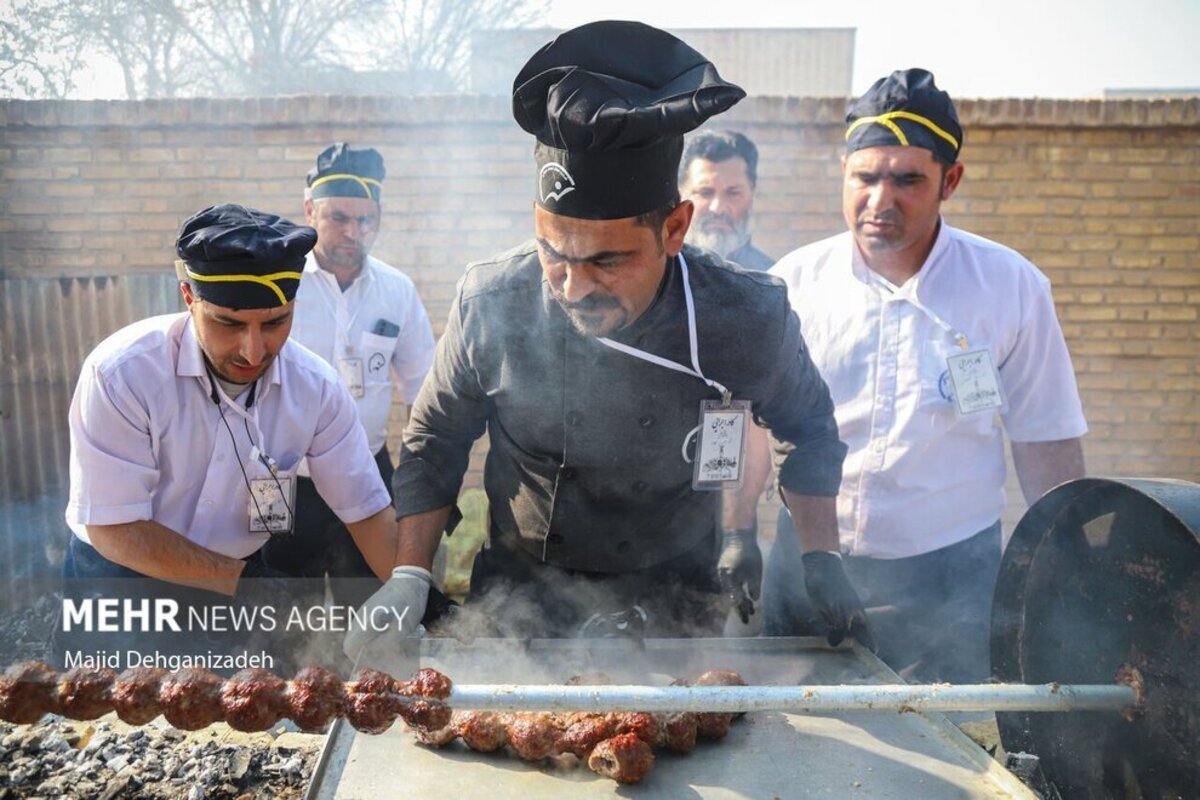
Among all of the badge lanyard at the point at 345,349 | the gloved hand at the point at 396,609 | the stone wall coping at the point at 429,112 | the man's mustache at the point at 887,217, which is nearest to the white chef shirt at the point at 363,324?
the badge lanyard at the point at 345,349

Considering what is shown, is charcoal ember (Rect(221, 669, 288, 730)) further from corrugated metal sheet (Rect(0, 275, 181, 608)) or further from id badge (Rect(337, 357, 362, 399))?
corrugated metal sheet (Rect(0, 275, 181, 608))

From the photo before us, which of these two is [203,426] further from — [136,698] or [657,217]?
[657,217]

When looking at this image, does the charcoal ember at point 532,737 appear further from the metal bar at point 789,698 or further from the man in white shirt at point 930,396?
the man in white shirt at point 930,396

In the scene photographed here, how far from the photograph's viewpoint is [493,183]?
6.86 meters

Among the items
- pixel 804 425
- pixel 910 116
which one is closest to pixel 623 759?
pixel 804 425

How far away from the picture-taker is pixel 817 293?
378cm

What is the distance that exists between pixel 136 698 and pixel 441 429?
1.18m

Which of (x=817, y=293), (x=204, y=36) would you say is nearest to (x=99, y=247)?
(x=204, y=36)

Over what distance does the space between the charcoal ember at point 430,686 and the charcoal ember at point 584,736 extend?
326 mm

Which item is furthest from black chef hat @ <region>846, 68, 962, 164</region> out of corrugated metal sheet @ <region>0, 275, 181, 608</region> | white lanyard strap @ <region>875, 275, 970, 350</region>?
corrugated metal sheet @ <region>0, 275, 181, 608</region>

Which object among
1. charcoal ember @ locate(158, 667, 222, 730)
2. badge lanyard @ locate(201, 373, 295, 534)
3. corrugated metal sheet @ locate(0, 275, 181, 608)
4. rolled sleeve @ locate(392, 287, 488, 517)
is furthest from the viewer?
corrugated metal sheet @ locate(0, 275, 181, 608)

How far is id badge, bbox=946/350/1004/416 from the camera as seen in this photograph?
339 cm

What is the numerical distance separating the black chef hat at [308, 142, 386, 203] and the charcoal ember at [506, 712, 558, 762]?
3325mm

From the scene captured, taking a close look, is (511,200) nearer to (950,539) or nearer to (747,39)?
(950,539)
